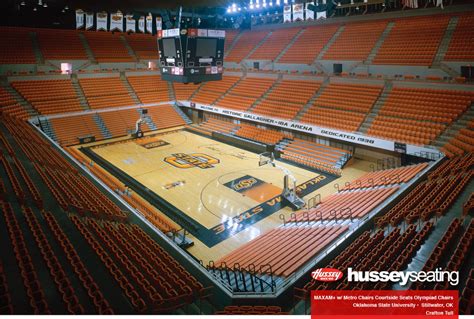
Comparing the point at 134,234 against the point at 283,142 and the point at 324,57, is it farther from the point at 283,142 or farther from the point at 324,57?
the point at 324,57

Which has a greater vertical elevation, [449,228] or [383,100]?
[383,100]

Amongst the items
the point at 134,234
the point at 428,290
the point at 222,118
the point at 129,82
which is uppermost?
the point at 129,82

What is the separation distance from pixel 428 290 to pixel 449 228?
296cm

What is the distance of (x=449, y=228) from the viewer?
24.0 ft

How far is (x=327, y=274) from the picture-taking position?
6.61 metres

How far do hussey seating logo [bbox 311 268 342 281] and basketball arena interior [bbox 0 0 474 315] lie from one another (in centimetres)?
16

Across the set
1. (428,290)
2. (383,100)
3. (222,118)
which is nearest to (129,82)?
(222,118)

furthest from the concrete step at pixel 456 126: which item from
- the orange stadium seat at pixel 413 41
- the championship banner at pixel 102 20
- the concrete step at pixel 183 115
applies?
the championship banner at pixel 102 20

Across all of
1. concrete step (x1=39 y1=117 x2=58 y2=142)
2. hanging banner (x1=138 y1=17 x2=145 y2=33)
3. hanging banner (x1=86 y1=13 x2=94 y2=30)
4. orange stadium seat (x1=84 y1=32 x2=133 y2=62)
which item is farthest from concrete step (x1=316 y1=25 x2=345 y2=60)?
concrete step (x1=39 y1=117 x2=58 y2=142)

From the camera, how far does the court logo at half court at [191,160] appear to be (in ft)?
58.6

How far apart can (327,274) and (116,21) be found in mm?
24075

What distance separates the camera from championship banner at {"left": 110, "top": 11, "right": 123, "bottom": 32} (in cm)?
2381

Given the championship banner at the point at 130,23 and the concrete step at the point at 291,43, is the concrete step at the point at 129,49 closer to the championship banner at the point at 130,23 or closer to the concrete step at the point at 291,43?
the championship banner at the point at 130,23

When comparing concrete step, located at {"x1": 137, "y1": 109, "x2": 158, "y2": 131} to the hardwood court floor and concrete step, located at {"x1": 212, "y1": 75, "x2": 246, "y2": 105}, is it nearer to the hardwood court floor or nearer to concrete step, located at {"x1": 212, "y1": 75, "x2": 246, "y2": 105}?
the hardwood court floor
